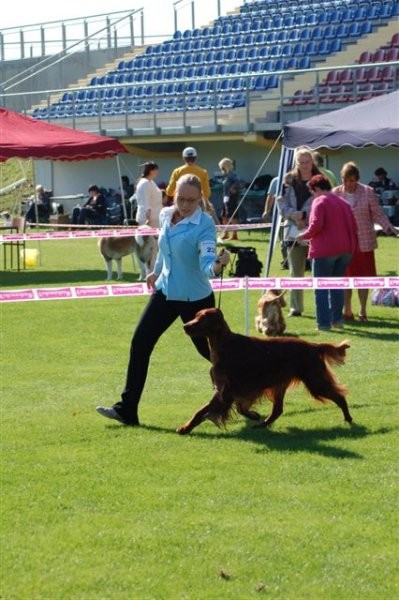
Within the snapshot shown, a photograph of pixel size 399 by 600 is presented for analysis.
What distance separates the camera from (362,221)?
13.9 m

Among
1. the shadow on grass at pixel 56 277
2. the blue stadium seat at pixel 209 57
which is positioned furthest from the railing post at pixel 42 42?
the shadow on grass at pixel 56 277

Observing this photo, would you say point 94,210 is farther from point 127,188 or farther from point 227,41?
point 227,41

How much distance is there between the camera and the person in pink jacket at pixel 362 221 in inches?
542

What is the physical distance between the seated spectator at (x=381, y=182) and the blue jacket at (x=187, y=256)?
17.3m

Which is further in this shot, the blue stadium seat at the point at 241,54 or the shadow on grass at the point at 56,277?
the blue stadium seat at the point at 241,54

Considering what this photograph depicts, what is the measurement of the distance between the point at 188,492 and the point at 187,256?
193 cm

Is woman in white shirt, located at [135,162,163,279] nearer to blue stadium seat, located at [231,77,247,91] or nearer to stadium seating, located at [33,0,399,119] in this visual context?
stadium seating, located at [33,0,399,119]

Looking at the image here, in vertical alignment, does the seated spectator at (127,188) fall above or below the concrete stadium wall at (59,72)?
below

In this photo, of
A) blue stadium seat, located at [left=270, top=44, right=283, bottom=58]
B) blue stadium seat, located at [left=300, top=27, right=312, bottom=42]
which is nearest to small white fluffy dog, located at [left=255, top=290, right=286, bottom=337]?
blue stadium seat, located at [left=300, top=27, right=312, bottom=42]

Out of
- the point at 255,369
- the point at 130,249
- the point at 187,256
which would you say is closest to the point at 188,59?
the point at 130,249

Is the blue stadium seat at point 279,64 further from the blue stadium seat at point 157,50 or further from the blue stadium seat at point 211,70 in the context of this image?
the blue stadium seat at point 157,50

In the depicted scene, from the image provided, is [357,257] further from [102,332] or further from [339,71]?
[339,71]

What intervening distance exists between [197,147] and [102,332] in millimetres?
18551

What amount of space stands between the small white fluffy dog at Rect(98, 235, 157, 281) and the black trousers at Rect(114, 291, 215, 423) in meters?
9.47
